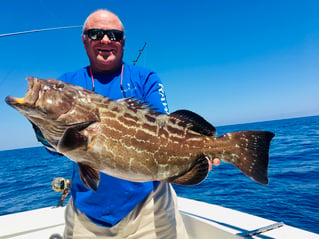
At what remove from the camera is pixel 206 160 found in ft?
9.05

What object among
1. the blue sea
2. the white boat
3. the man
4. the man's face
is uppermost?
the man's face

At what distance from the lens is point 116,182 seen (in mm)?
3088

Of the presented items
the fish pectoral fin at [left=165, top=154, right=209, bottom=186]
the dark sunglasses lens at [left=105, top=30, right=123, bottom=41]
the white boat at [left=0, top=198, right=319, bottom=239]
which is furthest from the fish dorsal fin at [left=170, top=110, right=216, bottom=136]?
the white boat at [left=0, top=198, right=319, bottom=239]

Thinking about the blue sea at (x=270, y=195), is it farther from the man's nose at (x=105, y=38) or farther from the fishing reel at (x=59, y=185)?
the man's nose at (x=105, y=38)

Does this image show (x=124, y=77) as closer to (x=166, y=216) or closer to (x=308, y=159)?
(x=166, y=216)

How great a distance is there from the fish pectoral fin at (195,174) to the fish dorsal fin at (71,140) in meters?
1.02

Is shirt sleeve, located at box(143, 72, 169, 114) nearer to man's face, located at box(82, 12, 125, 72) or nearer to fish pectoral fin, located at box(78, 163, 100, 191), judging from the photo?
man's face, located at box(82, 12, 125, 72)

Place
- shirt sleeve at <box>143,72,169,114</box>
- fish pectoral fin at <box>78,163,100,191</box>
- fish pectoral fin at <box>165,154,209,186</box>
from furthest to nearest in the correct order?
1. shirt sleeve at <box>143,72,169,114</box>
2. fish pectoral fin at <box>165,154,209,186</box>
3. fish pectoral fin at <box>78,163,100,191</box>

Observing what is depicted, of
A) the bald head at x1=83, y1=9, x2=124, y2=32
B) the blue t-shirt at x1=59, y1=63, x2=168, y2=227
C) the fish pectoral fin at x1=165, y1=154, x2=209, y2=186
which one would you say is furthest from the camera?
the bald head at x1=83, y1=9, x2=124, y2=32

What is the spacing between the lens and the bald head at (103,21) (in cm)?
333

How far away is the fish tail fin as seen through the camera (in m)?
2.75

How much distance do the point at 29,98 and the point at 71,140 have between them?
0.62 m

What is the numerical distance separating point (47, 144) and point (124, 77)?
1338 millimetres

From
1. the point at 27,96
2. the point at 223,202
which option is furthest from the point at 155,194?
the point at 223,202
